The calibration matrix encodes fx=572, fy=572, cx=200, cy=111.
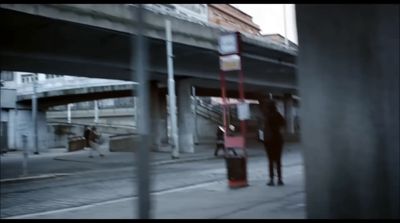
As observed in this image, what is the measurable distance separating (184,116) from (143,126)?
27.8m

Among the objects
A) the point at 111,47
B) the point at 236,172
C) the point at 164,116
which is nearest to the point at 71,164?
the point at 111,47

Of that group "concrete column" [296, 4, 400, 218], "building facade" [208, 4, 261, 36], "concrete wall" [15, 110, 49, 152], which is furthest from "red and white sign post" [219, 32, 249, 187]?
"building facade" [208, 4, 261, 36]

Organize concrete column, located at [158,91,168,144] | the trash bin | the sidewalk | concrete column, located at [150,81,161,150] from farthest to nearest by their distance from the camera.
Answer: concrete column, located at [158,91,168,144] < concrete column, located at [150,81,161,150] < the sidewalk < the trash bin

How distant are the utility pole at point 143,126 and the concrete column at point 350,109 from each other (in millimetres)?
2632

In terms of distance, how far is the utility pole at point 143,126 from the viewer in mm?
4492

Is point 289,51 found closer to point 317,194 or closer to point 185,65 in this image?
point 185,65

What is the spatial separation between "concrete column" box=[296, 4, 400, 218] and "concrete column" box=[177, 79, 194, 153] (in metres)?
25.2

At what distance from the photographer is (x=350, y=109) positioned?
6.41 meters

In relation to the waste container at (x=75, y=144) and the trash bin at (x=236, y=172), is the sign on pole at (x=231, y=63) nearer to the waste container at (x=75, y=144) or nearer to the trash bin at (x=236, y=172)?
the trash bin at (x=236, y=172)

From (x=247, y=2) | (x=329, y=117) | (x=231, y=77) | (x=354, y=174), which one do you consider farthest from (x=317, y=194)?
(x=231, y=77)

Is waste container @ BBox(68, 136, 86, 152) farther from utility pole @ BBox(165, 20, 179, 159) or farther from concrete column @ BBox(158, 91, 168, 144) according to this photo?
utility pole @ BBox(165, 20, 179, 159)

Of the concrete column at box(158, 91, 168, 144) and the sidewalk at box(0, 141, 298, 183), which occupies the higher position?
the concrete column at box(158, 91, 168, 144)

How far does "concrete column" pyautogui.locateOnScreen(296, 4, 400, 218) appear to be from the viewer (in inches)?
245

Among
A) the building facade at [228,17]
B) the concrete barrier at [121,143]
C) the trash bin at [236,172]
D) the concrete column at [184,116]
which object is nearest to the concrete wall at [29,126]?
the concrete barrier at [121,143]
